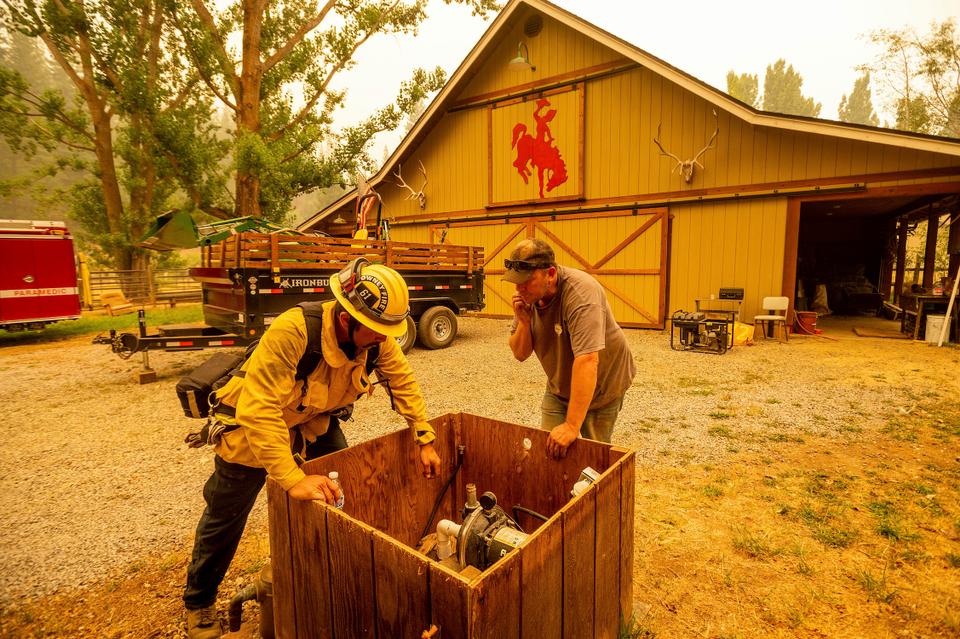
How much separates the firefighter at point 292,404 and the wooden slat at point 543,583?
0.87 metres

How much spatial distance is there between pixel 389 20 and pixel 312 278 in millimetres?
13906

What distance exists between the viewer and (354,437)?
5129 mm

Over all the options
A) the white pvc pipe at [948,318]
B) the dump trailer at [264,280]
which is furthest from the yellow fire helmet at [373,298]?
the white pvc pipe at [948,318]

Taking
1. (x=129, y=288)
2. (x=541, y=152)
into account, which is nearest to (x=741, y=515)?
(x=541, y=152)

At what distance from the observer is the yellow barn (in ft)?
34.0

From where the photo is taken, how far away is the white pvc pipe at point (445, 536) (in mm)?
2057

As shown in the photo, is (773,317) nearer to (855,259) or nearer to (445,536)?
(445,536)

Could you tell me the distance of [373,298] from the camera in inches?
80.5

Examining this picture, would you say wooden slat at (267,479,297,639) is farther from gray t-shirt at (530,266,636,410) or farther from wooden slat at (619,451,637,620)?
gray t-shirt at (530,266,636,410)

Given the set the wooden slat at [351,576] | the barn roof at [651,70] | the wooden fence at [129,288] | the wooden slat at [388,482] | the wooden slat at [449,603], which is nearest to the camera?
the wooden slat at [449,603]

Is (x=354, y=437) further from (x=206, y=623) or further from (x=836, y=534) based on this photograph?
(x=836, y=534)

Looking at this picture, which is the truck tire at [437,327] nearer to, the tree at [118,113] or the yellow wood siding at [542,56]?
the yellow wood siding at [542,56]

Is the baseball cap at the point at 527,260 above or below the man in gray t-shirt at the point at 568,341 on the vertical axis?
above

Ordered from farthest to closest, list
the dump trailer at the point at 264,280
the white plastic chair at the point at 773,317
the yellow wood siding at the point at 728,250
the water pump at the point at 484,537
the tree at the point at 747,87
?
the tree at the point at 747,87 → the yellow wood siding at the point at 728,250 → the white plastic chair at the point at 773,317 → the dump trailer at the point at 264,280 → the water pump at the point at 484,537
